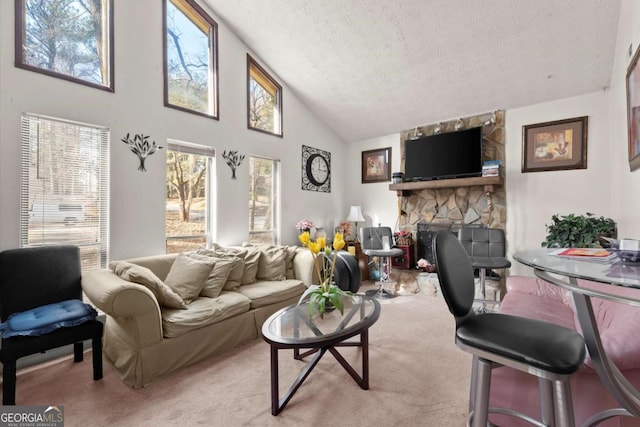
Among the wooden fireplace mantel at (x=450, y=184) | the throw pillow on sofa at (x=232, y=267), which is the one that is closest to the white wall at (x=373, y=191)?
the wooden fireplace mantel at (x=450, y=184)

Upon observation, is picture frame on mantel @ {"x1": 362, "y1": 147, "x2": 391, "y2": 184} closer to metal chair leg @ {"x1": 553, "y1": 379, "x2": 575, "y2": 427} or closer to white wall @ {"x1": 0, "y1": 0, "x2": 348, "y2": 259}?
white wall @ {"x1": 0, "y1": 0, "x2": 348, "y2": 259}

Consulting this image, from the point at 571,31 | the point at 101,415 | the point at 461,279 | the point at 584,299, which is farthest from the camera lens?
the point at 571,31

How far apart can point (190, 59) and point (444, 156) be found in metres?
3.75

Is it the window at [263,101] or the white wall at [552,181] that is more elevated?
the window at [263,101]

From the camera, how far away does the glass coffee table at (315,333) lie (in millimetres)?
1771

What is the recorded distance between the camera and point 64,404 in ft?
6.19

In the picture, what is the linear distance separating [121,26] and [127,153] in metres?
1.25

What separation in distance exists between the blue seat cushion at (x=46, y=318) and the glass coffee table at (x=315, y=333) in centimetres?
135

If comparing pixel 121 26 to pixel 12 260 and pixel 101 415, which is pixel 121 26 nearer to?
pixel 12 260

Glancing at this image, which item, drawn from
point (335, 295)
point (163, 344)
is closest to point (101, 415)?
point (163, 344)

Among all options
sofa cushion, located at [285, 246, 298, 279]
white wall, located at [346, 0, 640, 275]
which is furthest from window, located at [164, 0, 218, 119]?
white wall, located at [346, 0, 640, 275]

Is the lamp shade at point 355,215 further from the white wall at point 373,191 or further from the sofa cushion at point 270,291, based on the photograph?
the sofa cushion at point 270,291

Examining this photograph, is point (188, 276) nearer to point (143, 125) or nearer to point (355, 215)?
point (143, 125)

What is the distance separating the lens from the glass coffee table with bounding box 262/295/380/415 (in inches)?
69.7
